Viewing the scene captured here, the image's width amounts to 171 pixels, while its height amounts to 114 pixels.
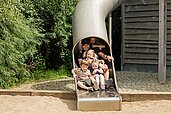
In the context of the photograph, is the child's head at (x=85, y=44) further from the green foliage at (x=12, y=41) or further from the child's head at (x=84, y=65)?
the green foliage at (x=12, y=41)

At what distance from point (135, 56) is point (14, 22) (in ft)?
15.2

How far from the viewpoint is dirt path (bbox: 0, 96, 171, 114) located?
21.9ft

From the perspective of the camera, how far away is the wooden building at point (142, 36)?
39.2 feet


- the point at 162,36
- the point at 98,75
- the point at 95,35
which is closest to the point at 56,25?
the point at 162,36

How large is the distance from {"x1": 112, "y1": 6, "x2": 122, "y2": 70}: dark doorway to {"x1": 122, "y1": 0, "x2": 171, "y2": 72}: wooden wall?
558 millimetres

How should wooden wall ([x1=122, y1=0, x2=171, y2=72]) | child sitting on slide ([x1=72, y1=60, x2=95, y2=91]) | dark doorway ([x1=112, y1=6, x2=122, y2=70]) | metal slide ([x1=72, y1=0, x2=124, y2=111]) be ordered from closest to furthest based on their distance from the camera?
metal slide ([x1=72, y1=0, x2=124, y2=111]) → child sitting on slide ([x1=72, y1=60, x2=95, y2=91]) → wooden wall ([x1=122, y1=0, x2=171, y2=72]) → dark doorway ([x1=112, y1=6, x2=122, y2=70])

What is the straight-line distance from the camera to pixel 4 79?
371 inches

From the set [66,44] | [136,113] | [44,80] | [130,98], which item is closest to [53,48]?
[66,44]

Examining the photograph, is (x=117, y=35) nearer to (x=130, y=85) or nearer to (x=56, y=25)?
(x=56, y=25)

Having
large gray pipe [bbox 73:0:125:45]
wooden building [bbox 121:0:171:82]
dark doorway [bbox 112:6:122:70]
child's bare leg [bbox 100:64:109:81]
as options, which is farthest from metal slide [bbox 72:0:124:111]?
dark doorway [bbox 112:6:122:70]

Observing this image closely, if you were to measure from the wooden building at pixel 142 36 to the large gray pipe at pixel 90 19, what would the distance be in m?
3.05

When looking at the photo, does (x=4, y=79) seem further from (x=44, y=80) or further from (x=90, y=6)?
(x=90, y=6)

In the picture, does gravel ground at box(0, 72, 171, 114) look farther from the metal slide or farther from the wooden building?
the wooden building

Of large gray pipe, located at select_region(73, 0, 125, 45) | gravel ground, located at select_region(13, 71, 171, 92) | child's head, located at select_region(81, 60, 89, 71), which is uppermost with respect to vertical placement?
large gray pipe, located at select_region(73, 0, 125, 45)
